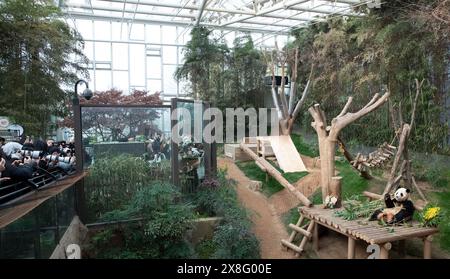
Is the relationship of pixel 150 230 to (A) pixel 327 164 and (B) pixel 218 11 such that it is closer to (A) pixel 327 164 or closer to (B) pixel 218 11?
(A) pixel 327 164

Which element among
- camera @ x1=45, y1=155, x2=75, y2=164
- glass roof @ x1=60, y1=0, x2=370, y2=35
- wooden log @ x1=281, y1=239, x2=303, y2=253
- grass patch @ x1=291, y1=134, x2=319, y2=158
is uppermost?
glass roof @ x1=60, y1=0, x2=370, y2=35

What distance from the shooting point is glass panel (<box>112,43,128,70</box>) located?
14.3m

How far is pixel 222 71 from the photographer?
1131cm

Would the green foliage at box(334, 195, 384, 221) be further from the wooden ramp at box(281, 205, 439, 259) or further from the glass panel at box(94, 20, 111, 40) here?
the glass panel at box(94, 20, 111, 40)

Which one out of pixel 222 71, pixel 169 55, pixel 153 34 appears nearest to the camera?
pixel 222 71

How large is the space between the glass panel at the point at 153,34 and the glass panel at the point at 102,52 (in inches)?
69.8

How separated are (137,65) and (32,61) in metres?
8.10

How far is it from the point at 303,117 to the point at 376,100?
206 inches

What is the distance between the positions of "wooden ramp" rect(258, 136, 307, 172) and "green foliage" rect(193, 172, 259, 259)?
1.91 m

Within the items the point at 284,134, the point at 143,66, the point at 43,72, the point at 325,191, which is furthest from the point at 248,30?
the point at 325,191

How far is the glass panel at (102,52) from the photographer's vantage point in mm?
14000

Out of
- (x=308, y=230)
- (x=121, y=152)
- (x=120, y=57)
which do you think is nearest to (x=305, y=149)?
(x=308, y=230)

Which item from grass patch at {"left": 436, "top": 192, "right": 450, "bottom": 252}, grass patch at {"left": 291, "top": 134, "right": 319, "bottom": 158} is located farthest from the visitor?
grass patch at {"left": 291, "top": 134, "right": 319, "bottom": 158}

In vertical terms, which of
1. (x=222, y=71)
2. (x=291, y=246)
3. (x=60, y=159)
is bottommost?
(x=291, y=246)
